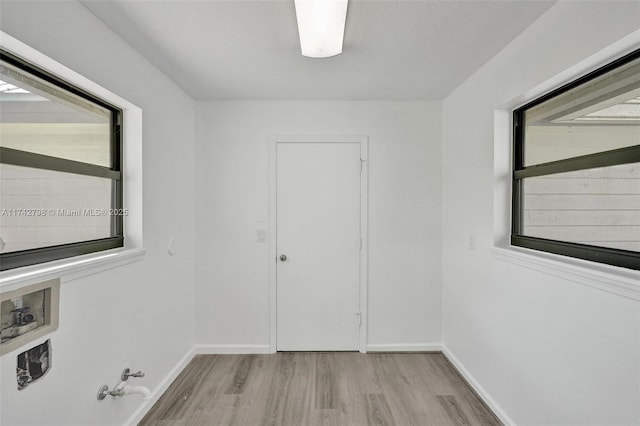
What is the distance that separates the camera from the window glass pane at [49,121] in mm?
1446

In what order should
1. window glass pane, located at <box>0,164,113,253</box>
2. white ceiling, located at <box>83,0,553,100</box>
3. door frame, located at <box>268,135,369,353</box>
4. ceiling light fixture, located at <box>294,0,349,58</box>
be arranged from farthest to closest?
door frame, located at <box>268,135,369,353</box> → white ceiling, located at <box>83,0,553,100</box> → ceiling light fixture, located at <box>294,0,349,58</box> → window glass pane, located at <box>0,164,113,253</box>

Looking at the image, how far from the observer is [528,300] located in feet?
6.38

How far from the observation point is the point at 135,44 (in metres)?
2.11

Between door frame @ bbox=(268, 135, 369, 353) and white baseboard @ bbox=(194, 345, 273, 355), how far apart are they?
0.26 feet

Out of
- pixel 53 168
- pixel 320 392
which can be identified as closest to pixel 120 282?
pixel 53 168

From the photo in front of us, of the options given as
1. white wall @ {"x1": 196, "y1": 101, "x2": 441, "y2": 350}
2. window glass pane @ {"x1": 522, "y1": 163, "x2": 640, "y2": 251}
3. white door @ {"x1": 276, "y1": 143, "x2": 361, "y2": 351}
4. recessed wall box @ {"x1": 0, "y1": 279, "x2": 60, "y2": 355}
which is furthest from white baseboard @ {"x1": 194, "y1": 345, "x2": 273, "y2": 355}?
window glass pane @ {"x1": 522, "y1": 163, "x2": 640, "y2": 251}

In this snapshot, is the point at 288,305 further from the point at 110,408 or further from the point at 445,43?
the point at 445,43

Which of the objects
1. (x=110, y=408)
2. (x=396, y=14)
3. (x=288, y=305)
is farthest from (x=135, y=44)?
(x=288, y=305)

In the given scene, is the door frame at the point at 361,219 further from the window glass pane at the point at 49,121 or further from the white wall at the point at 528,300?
the window glass pane at the point at 49,121

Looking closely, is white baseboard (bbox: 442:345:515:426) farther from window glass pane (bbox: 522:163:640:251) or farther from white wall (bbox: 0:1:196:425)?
white wall (bbox: 0:1:196:425)

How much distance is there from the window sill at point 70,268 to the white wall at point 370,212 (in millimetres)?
1155

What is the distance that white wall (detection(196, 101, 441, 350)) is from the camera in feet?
10.8

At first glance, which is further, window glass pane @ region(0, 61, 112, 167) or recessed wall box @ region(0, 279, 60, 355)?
window glass pane @ region(0, 61, 112, 167)

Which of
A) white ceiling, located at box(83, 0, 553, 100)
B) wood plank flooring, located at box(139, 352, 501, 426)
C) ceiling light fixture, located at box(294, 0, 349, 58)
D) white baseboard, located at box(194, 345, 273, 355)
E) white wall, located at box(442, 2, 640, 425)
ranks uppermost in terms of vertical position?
white ceiling, located at box(83, 0, 553, 100)
